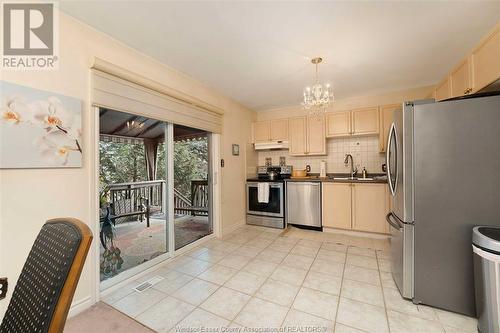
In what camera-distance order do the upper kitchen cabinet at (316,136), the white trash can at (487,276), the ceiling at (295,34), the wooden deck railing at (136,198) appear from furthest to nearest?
the upper kitchen cabinet at (316,136) → the wooden deck railing at (136,198) → the ceiling at (295,34) → the white trash can at (487,276)

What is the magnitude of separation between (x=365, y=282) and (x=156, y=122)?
295cm

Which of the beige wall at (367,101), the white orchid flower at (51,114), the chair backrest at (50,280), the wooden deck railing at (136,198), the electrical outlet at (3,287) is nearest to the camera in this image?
the chair backrest at (50,280)

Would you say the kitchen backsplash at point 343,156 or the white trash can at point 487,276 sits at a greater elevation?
the kitchen backsplash at point 343,156

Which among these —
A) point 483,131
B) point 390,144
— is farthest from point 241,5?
point 483,131

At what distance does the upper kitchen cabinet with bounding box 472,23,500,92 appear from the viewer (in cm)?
165

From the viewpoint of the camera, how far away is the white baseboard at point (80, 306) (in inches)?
65.3

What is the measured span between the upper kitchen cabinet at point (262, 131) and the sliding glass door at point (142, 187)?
54.5 inches

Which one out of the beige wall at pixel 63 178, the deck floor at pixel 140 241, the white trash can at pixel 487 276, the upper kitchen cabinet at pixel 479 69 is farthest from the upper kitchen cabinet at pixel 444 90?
the deck floor at pixel 140 241

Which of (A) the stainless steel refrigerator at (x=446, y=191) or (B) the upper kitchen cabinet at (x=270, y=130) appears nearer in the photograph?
(A) the stainless steel refrigerator at (x=446, y=191)

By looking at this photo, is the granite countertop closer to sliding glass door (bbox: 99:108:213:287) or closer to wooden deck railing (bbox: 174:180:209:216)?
wooden deck railing (bbox: 174:180:209:216)

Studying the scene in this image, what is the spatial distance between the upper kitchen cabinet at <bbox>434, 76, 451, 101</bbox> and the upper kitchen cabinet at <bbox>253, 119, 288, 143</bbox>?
7.68 ft

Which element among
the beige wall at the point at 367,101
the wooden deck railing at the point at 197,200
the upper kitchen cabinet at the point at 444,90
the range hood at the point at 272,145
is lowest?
the wooden deck railing at the point at 197,200

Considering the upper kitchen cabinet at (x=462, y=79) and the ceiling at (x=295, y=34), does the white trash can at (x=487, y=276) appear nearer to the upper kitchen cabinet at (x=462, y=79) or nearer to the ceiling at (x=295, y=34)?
the upper kitchen cabinet at (x=462, y=79)

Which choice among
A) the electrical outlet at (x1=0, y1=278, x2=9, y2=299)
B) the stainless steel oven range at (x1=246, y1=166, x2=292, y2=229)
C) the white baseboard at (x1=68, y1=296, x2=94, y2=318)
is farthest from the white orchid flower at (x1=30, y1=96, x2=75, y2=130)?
the stainless steel oven range at (x1=246, y1=166, x2=292, y2=229)
